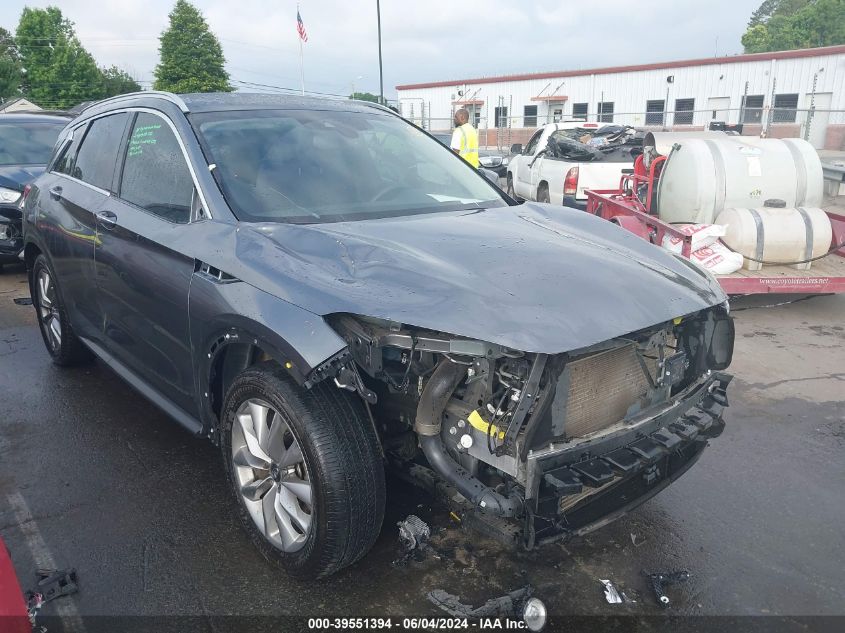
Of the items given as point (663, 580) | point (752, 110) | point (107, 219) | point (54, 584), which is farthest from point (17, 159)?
point (752, 110)

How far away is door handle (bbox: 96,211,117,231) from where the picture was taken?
3.69 metres

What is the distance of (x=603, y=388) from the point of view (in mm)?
2709

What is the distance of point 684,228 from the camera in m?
6.70

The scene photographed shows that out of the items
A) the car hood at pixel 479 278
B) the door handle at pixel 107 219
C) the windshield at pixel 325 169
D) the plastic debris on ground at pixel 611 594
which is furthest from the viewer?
the door handle at pixel 107 219

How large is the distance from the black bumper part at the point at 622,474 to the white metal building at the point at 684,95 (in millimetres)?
24265

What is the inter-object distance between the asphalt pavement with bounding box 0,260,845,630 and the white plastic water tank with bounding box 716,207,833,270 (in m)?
2.39

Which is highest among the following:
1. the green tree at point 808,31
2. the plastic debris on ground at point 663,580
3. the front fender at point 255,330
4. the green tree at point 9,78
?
the green tree at point 808,31

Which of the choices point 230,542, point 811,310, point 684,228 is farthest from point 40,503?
point 811,310

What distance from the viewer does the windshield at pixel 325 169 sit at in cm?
326

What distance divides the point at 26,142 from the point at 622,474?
948 centimetres

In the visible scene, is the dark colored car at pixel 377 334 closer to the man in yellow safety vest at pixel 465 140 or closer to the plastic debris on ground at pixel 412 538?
the plastic debris on ground at pixel 412 538

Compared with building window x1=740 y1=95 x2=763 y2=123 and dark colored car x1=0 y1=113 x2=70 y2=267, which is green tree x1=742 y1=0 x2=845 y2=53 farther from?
dark colored car x1=0 y1=113 x2=70 y2=267

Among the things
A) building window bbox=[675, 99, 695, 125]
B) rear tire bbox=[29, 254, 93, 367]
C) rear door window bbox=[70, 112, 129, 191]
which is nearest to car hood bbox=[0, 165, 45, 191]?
rear tire bbox=[29, 254, 93, 367]

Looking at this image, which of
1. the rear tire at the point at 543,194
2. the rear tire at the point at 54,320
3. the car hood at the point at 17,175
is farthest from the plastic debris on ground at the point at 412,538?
the rear tire at the point at 543,194
